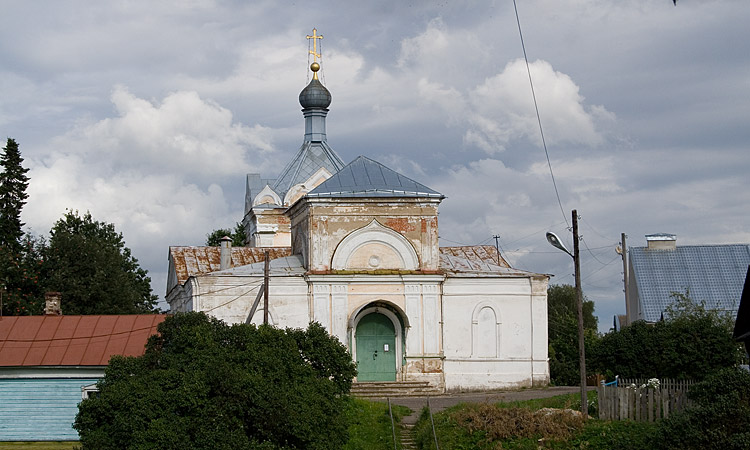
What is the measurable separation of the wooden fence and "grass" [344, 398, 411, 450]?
17.1 ft

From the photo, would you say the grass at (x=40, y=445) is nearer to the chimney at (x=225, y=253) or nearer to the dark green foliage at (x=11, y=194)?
the chimney at (x=225, y=253)

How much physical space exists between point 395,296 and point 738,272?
19.0m

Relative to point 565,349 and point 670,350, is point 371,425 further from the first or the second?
point 565,349

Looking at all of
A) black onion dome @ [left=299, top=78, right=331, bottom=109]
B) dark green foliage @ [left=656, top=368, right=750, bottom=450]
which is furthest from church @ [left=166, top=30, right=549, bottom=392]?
dark green foliage @ [left=656, top=368, right=750, bottom=450]

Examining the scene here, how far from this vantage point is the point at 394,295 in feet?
119

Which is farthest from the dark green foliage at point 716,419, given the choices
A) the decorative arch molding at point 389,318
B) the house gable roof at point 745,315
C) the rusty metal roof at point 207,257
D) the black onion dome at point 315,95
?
the black onion dome at point 315,95

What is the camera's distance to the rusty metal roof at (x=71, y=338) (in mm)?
30188

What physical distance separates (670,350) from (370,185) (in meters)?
11.4

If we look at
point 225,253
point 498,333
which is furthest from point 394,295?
point 225,253

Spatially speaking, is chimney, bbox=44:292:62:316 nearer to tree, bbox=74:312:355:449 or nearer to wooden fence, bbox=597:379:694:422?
tree, bbox=74:312:355:449

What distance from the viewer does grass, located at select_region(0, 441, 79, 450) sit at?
28203 millimetres

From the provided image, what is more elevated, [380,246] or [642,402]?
[380,246]

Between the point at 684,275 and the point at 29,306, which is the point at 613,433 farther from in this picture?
the point at 29,306

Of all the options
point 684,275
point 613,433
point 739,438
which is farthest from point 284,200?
point 739,438
